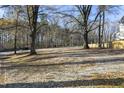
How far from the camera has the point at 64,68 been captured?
893cm

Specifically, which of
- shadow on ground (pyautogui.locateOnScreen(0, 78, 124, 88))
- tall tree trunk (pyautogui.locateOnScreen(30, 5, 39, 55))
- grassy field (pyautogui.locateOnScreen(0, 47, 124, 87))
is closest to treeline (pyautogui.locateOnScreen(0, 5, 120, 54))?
tall tree trunk (pyautogui.locateOnScreen(30, 5, 39, 55))

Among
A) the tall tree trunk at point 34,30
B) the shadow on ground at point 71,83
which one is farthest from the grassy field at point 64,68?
the tall tree trunk at point 34,30

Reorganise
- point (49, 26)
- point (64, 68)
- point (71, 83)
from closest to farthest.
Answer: point (71, 83)
point (64, 68)
point (49, 26)

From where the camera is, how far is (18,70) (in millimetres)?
8922

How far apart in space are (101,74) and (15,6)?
333 centimetres

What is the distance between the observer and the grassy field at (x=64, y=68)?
A: 26.5 feet

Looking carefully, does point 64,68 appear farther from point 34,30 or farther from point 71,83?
point 34,30

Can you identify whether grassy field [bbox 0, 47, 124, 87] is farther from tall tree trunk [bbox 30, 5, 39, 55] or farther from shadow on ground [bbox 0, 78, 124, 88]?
tall tree trunk [bbox 30, 5, 39, 55]

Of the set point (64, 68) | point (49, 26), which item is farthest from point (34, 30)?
point (64, 68)

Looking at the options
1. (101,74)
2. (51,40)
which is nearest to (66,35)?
(51,40)

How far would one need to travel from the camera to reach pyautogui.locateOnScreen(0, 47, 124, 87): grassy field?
809cm

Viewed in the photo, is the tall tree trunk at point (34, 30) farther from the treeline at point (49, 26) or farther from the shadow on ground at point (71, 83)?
the shadow on ground at point (71, 83)
